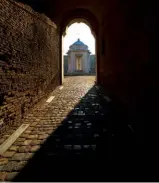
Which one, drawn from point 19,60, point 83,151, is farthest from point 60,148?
point 19,60

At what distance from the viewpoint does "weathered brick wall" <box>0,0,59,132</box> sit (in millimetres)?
4789

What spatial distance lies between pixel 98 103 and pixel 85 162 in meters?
4.83

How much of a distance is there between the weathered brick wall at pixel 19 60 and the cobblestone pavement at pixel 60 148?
633 mm

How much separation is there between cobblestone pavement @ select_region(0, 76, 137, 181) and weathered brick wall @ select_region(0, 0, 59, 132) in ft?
2.08

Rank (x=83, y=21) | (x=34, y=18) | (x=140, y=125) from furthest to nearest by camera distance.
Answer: (x=83, y=21), (x=34, y=18), (x=140, y=125)

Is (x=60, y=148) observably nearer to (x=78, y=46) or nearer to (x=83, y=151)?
(x=83, y=151)

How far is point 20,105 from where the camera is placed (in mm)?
5875

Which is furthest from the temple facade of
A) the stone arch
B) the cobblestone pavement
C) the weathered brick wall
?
the cobblestone pavement

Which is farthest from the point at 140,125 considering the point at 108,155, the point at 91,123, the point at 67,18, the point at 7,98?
the point at 67,18

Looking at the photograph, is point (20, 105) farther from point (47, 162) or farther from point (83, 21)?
point (83, 21)

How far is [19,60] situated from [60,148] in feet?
10.1

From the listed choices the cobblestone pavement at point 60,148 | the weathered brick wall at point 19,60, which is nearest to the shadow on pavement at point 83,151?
the cobblestone pavement at point 60,148

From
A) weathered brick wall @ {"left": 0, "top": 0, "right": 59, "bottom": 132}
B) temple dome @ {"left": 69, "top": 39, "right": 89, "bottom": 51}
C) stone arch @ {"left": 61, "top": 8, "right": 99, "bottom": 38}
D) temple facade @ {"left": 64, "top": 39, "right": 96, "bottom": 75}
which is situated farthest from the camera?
temple dome @ {"left": 69, "top": 39, "right": 89, "bottom": 51}

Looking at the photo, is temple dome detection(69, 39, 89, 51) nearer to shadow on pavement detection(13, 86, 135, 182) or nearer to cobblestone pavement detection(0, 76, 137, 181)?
cobblestone pavement detection(0, 76, 137, 181)
